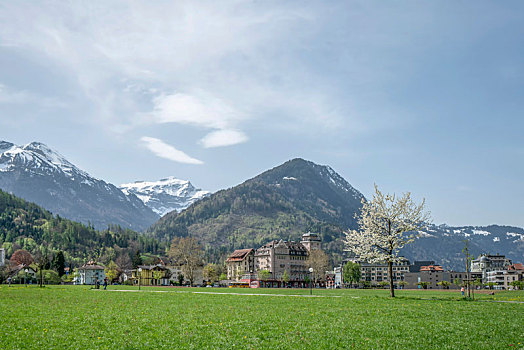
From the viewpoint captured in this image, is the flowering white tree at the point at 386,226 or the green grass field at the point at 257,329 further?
the flowering white tree at the point at 386,226

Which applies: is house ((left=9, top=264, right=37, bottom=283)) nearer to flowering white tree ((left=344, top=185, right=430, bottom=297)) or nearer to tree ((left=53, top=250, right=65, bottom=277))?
tree ((left=53, top=250, right=65, bottom=277))

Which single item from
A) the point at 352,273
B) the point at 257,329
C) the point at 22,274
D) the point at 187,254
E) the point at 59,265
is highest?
the point at 257,329

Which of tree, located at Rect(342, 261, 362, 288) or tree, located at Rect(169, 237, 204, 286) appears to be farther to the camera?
tree, located at Rect(342, 261, 362, 288)

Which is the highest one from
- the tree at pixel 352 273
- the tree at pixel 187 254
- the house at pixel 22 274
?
the tree at pixel 187 254

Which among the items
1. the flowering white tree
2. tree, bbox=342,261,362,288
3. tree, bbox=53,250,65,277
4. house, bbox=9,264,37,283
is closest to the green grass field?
the flowering white tree

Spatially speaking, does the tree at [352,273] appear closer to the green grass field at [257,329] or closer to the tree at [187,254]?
the tree at [187,254]

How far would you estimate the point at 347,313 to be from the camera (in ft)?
108

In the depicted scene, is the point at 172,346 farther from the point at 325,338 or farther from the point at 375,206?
the point at 375,206

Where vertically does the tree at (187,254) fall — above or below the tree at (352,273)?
above

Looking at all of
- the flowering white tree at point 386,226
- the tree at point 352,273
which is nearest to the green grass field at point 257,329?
the flowering white tree at point 386,226

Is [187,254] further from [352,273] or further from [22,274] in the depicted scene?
[352,273]

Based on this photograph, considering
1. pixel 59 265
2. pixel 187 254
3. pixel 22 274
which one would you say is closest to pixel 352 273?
pixel 187 254

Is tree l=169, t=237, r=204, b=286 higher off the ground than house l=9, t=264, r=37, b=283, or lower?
higher

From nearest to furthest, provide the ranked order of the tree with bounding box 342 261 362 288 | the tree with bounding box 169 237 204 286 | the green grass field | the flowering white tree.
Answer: the green grass field, the flowering white tree, the tree with bounding box 169 237 204 286, the tree with bounding box 342 261 362 288
